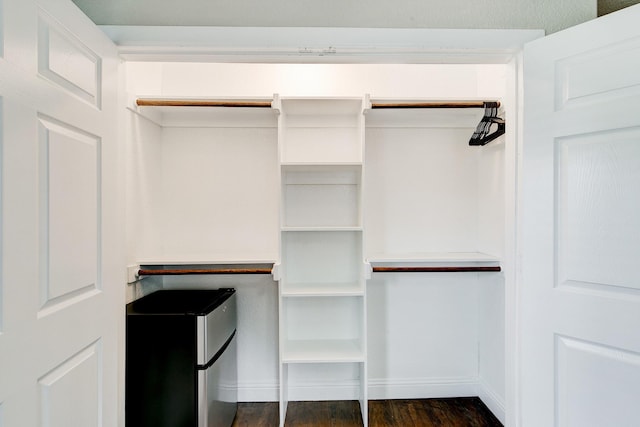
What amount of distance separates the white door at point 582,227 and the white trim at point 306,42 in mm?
169

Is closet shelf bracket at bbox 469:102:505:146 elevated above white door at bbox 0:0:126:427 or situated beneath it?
elevated above

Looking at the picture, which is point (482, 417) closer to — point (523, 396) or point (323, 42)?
point (523, 396)

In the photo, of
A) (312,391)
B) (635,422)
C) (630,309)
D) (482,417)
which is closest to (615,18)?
(630,309)

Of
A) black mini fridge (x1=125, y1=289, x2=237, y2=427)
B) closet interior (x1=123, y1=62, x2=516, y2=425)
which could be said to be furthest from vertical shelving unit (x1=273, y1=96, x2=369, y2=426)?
black mini fridge (x1=125, y1=289, x2=237, y2=427)

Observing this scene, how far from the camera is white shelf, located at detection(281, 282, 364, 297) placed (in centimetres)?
199

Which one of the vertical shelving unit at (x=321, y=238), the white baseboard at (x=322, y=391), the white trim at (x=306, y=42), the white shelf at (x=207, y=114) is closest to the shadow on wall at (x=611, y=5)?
the white trim at (x=306, y=42)

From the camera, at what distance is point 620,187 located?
115 centimetres

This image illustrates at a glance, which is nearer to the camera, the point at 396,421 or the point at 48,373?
the point at 48,373

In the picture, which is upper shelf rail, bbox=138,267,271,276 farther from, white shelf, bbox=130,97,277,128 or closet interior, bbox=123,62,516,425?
white shelf, bbox=130,97,277,128

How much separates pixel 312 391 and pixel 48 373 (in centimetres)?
173

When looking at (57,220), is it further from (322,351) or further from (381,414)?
(381,414)

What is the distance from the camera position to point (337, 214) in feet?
7.70

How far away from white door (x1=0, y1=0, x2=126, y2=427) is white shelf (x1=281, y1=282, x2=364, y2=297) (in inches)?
36.1

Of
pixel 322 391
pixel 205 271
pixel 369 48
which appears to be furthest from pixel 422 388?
pixel 369 48
